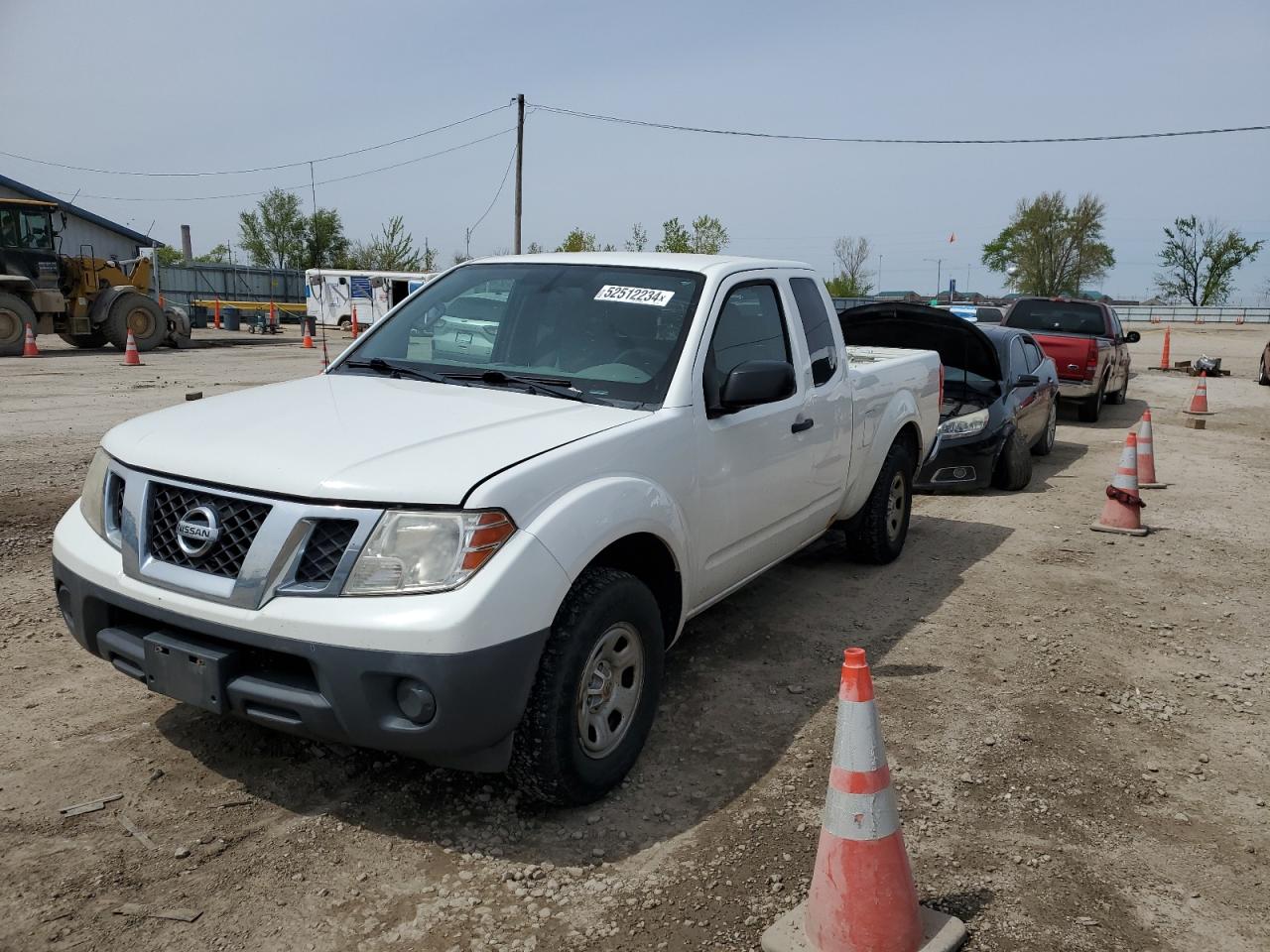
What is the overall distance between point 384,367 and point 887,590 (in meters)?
3.26

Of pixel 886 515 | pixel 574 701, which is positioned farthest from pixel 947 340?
pixel 574 701

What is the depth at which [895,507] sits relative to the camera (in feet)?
21.5

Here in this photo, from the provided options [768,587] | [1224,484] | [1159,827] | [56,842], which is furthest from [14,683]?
[1224,484]

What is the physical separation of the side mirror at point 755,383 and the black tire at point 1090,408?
11.9 m

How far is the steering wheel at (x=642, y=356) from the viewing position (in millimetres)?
3994

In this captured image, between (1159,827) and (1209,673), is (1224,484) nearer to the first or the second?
(1209,673)

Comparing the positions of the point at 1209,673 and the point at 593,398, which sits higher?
the point at 593,398

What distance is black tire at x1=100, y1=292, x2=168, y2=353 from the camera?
24.3m

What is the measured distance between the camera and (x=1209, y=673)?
4.89 metres

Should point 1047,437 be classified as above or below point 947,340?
below

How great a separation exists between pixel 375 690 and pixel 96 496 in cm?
140

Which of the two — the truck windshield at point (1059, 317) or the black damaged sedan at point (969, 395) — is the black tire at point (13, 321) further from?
the truck windshield at point (1059, 317)

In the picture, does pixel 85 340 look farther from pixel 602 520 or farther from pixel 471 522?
pixel 471 522

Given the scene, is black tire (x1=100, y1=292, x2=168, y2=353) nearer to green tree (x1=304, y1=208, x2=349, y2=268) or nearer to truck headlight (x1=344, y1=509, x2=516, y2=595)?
truck headlight (x1=344, y1=509, x2=516, y2=595)
